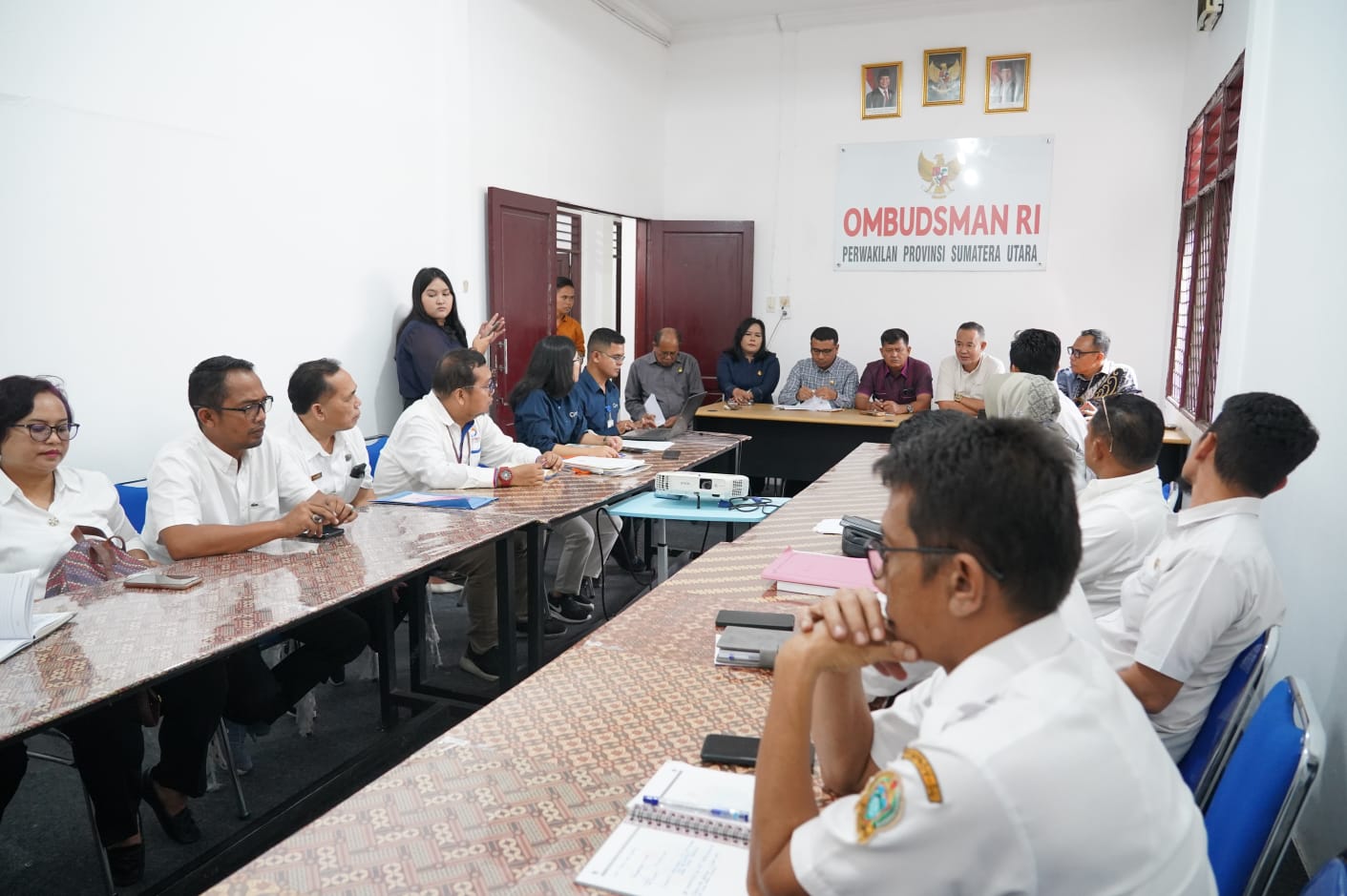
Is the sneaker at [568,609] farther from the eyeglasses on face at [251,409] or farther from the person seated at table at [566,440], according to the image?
the eyeglasses on face at [251,409]

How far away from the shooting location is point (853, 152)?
25.4ft

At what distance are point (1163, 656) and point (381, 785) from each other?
1346 mm

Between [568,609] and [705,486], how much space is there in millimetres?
1092

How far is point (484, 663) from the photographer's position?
3502mm

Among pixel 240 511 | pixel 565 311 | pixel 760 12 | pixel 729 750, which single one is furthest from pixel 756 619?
pixel 760 12

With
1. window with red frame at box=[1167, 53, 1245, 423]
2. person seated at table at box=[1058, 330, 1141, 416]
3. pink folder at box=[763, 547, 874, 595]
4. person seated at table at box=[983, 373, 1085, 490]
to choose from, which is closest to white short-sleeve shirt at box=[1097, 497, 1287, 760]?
pink folder at box=[763, 547, 874, 595]

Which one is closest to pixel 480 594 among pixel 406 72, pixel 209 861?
pixel 209 861

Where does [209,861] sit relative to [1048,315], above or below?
below

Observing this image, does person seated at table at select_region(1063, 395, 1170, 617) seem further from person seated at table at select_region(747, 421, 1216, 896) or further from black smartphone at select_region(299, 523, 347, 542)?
black smartphone at select_region(299, 523, 347, 542)

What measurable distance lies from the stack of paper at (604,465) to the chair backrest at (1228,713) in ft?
8.52

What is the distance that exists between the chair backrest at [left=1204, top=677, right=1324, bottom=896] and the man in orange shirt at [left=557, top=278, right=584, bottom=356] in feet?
21.7

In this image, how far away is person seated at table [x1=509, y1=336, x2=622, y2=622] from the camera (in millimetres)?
4172

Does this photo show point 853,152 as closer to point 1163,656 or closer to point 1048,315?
point 1048,315

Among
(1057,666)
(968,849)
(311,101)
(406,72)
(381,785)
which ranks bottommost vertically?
(381,785)
